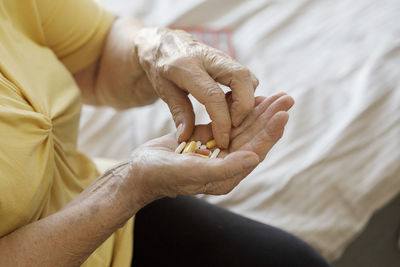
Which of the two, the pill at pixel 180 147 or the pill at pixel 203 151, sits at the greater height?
the pill at pixel 203 151

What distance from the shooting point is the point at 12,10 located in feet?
2.22

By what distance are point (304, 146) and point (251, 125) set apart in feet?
1.25

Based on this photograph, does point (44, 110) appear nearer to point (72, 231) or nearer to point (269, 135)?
point (72, 231)

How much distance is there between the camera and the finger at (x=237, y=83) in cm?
60

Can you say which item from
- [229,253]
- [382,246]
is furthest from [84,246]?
[382,246]

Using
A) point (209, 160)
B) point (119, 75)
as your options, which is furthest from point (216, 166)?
point (119, 75)

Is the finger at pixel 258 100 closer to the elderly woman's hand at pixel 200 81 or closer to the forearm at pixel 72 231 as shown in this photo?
the elderly woman's hand at pixel 200 81

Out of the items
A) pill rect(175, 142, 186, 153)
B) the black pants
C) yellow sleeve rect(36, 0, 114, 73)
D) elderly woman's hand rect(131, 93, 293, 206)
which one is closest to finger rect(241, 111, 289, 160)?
elderly woman's hand rect(131, 93, 293, 206)

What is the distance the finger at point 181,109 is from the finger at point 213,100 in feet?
0.14

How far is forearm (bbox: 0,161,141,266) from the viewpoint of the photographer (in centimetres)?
53

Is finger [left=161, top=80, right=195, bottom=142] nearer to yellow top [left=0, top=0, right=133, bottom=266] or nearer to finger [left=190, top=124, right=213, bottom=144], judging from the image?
finger [left=190, top=124, right=213, bottom=144]

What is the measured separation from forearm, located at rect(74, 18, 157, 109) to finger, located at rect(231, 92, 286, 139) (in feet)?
0.84

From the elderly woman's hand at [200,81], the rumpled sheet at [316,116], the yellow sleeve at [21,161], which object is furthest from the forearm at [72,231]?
the rumpled sheet at [316,116]

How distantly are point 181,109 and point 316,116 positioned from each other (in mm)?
455
